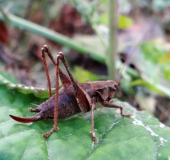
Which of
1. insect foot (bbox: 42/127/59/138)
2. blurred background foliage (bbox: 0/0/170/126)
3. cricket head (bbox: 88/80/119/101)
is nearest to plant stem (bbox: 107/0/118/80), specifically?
blurred background foliage (bbox: 0/0/170/126)

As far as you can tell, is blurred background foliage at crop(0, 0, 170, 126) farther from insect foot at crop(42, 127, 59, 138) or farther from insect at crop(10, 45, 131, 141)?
insect foot at crop(42, 127, 59, 138)

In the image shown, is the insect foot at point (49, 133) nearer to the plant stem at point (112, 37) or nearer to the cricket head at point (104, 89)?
the cricket head at point (104, 89)

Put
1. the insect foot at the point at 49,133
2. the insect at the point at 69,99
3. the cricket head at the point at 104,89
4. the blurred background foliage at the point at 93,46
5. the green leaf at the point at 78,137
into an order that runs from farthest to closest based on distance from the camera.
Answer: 1. the blurred background foliage at the point at 93,46
2. the cricket head at the point at 104,89
3. the insect at the point at 69,99
4. the insect foot at the point at 49,133
5. the green leaf at the point at 78,137

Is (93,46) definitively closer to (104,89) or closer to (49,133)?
(104,89)

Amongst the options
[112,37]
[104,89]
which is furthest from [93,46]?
[104,89]

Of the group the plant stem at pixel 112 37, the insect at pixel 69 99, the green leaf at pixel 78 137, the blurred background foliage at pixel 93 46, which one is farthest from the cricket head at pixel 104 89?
→ the plant stem at pixel 112 37
